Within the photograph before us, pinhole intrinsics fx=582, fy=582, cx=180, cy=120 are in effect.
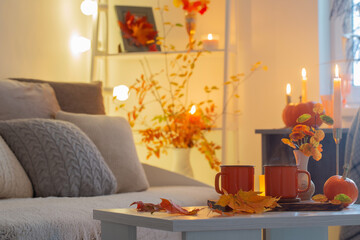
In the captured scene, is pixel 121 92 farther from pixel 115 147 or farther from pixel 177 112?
pixel 115 147

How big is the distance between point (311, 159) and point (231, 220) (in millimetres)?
1495

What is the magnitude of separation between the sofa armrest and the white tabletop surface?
4.44 feet

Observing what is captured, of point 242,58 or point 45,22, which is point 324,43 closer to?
point 242,58

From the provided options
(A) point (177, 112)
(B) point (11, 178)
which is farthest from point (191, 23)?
(B) point (11, 178)

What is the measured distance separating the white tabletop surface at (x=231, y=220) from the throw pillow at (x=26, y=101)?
109cm

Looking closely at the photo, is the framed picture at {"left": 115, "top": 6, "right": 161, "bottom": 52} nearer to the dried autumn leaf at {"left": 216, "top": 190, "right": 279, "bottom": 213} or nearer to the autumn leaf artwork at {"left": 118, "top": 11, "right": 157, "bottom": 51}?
the autumn leaf artwork at {"left": 118, "top": 11, "right": 157, "bottom": 51}

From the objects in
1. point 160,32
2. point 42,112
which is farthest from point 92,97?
point 160,32

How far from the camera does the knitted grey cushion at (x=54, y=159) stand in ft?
6.42

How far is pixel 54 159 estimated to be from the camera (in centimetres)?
197

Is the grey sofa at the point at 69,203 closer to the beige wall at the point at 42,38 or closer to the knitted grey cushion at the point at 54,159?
the knitted grey cushion at the point at 54,159

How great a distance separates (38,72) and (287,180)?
1.87m

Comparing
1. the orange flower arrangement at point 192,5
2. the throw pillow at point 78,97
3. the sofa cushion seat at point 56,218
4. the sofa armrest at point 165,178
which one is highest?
the orange flower arrangement at point 192,5

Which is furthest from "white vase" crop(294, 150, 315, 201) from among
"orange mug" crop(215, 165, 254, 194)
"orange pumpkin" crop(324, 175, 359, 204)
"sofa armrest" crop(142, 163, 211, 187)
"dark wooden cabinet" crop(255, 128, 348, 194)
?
"sofa armrest" crop(142, 163, 211, 187)

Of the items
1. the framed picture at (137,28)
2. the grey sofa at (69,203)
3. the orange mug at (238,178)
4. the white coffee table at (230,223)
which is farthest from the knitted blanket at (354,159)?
the framed picture at (137,28)
